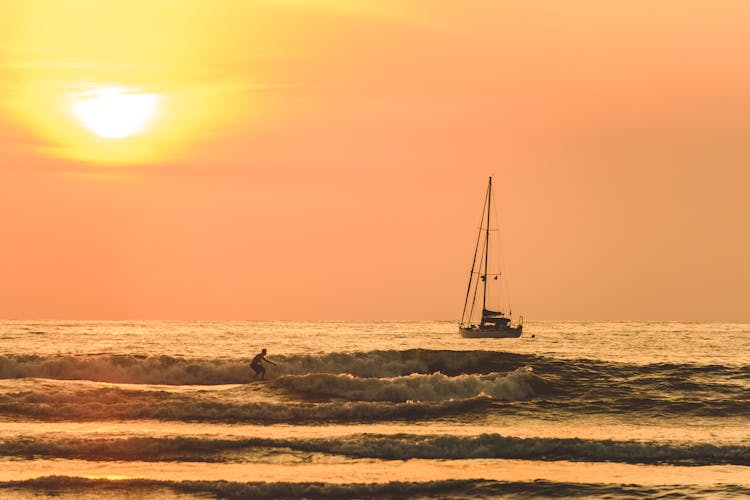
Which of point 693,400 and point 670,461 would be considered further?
point 693,400

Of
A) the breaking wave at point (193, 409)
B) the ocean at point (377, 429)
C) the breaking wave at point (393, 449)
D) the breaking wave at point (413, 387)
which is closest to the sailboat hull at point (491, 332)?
the ocean at point (377, 429)

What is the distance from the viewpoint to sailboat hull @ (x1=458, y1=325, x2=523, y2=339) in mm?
101625

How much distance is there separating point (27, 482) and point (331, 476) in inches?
298

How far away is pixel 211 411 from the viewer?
121 ft

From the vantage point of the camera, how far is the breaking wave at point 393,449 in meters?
28.7

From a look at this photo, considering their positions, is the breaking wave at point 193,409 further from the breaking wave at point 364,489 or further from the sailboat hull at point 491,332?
the sailboat hull at point 491,332

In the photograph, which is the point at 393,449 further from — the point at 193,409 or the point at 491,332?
the point at 491,332

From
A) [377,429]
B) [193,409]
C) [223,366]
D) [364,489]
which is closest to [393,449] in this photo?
[377,429]

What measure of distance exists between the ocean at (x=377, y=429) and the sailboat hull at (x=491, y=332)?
41.7 metres

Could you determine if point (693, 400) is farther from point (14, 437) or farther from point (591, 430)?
point (14, 437)

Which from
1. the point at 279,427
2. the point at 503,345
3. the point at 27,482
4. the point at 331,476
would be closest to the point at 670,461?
the point at 331,476

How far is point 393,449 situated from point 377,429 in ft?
14.3

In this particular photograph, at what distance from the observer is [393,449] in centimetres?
2961

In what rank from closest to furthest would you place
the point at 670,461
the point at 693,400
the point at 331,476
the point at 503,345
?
the point at 331,476
the point at 670,461
the point at 693,400
the point at 503,345
